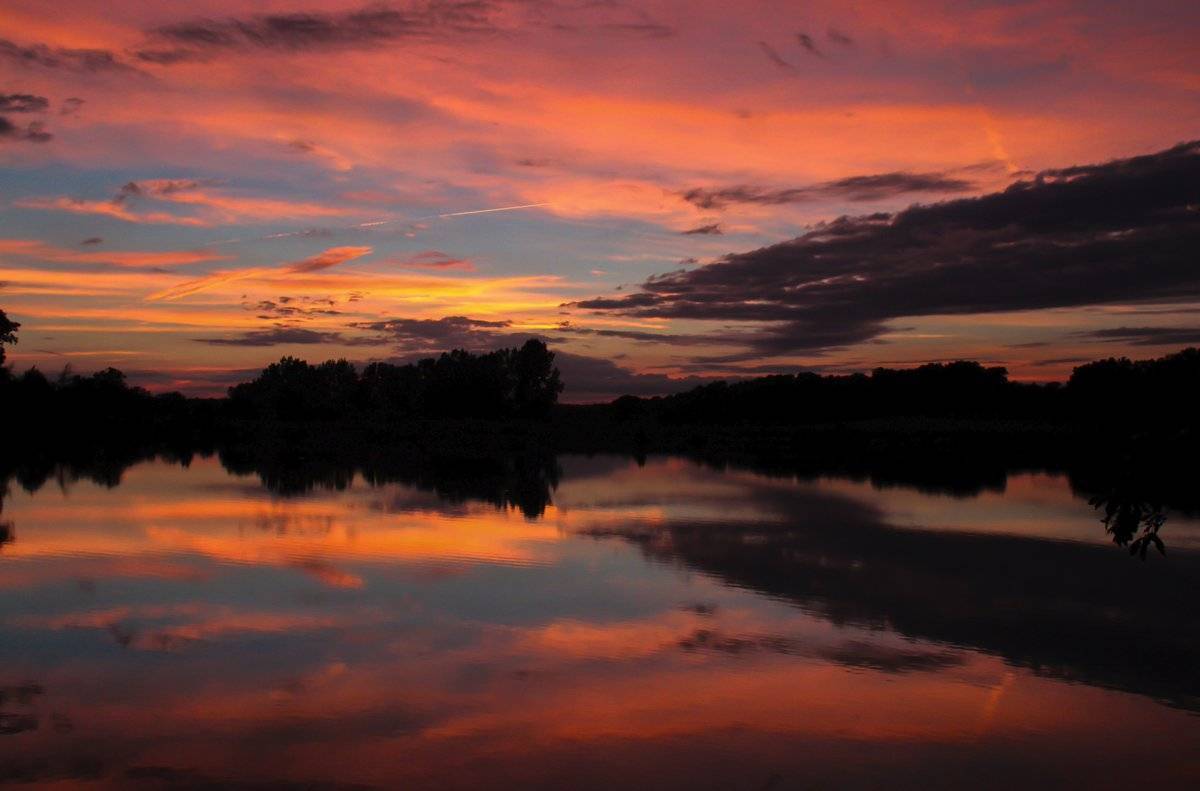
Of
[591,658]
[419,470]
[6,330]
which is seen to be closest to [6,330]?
[6,330]

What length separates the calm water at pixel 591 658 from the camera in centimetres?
852

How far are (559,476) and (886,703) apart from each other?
31892 millimetres

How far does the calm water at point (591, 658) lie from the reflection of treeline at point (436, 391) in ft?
283

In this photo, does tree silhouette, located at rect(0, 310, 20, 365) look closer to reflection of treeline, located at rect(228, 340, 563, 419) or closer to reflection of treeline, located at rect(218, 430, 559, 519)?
reflection of treeline, located at rect(218, 430, 559, 519)

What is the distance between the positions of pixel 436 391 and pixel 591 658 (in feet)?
332

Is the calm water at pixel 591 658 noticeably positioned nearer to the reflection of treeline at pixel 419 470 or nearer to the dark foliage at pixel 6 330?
the reflection of treeline at pixel 419 470

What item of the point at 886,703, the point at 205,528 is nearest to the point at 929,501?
the point at 205,528

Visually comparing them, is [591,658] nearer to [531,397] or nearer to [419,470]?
[419,470]

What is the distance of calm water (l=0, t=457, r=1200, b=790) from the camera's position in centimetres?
852

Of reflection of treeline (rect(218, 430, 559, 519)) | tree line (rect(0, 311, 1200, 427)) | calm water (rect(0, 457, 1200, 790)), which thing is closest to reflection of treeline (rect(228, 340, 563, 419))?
tree line (rect(0, 311, 1200, 427))

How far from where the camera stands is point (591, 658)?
11.7 metres

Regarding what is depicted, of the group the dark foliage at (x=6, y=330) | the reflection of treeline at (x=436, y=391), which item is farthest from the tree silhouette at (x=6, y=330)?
the reflection of treeline at (x=436, y=391)

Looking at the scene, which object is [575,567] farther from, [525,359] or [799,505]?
[525,359]

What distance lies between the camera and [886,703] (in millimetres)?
10094
